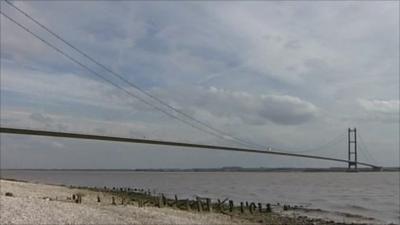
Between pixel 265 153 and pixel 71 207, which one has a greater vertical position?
pixel 265 153

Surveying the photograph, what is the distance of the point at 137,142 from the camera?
21125mm

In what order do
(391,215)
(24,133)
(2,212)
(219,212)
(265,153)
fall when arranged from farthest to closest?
1. (265,153)
2. (391,215)
3. (219,212)
4. (2,212)
5. (24,133)

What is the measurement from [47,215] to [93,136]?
490 cm

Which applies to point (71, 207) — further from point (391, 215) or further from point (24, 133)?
point (391, 215)

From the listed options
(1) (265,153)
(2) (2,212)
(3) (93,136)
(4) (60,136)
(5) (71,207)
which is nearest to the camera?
(4) (60,136)

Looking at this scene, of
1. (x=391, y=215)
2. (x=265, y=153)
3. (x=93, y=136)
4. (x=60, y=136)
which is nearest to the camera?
(x=60, y=136)

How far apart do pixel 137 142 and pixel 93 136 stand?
341 centimetres

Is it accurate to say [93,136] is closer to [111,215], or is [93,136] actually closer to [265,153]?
[111,215]

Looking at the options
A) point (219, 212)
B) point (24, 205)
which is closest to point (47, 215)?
point (24, 205)

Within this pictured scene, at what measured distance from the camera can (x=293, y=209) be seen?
4050 centimetres

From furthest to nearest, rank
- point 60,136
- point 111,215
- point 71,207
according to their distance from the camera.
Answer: point 71,207, point 111,215, point 60,136

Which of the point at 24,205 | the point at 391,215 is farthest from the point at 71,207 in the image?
the point at 391,215

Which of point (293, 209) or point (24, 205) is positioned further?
point (293, 209)

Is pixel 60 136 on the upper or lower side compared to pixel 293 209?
upper
